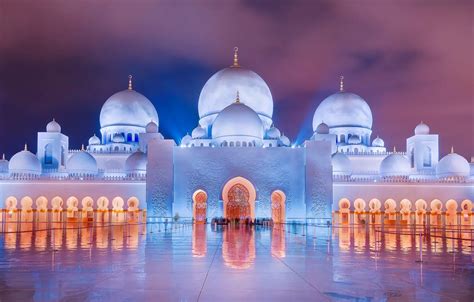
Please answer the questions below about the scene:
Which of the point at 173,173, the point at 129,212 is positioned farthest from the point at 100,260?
the point at 129,212

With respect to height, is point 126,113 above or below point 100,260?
above

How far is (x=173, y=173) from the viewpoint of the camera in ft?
86.2

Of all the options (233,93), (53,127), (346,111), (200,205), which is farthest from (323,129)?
(53,127)

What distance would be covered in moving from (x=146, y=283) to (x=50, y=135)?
27.8 meters

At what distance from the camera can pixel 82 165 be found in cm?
Result: 2970

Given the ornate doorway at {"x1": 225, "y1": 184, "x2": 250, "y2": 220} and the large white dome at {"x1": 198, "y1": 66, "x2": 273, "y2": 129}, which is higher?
the large white dome at {"x1": 198, "y1": 66, "x2": 273, "y2": 129}

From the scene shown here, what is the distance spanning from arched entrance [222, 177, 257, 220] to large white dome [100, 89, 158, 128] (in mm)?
9779

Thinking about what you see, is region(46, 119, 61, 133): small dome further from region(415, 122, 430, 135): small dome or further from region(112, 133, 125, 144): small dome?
region(415, 122, 430, 135): small dome

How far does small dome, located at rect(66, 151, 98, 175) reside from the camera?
1166 inches

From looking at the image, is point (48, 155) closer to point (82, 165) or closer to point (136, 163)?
point (82, 165)

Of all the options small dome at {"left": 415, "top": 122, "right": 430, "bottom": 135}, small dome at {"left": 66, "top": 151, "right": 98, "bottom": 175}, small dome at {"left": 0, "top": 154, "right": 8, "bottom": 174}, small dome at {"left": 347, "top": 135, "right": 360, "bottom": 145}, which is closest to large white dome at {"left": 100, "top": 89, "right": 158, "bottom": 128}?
small dome at {"left": 66, "top": 151, "right": 98, "bottom": 175}

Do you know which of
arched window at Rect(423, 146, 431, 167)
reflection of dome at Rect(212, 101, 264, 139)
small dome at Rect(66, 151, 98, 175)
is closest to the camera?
reflection of dome at Rect(212, 101, 264, 139)

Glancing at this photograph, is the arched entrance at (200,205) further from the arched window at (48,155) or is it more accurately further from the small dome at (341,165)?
the arched window at (48,155)

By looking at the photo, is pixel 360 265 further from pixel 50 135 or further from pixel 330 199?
pixel 50 135
